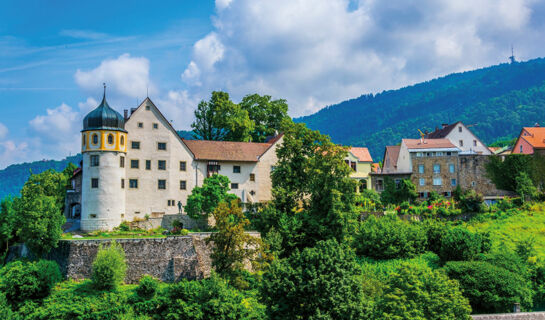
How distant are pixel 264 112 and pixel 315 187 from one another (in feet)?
82.1

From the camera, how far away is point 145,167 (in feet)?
190

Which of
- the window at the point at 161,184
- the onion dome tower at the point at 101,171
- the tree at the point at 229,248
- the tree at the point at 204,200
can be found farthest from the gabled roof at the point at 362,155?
the onion dome tower at the point at 101,171

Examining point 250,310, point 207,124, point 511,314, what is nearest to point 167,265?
point 250,310

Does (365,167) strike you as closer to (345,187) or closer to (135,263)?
(345,187)

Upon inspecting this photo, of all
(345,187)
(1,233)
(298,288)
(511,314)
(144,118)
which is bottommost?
(511,314)

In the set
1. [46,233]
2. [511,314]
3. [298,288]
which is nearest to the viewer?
[298,288]

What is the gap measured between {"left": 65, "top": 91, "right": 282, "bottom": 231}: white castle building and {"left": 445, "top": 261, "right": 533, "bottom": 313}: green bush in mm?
25981

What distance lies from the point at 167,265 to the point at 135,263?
2.58 meters

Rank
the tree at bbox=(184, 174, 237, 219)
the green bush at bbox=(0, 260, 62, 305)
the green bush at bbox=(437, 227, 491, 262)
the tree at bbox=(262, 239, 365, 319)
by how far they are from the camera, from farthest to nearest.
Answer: the tree at bbox=(184, 174, 237, 219) → the green bush at bbox=(437, 227, 491, 262) → the green bush at bbox=(0, 260, 62, 305) → the tree at bbox=(262, 239, 365, 319)

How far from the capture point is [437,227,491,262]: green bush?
154 ft

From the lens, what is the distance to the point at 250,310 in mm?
38250

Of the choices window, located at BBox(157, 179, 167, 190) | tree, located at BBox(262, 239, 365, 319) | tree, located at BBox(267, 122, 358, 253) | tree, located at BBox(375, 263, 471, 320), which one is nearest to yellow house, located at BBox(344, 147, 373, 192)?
tree, located at BBox(267, 122, 358, 253)

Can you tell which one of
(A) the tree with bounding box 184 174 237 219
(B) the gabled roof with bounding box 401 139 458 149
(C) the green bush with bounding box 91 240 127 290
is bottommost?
(C) the green bush with bounding box 91 240 127 290

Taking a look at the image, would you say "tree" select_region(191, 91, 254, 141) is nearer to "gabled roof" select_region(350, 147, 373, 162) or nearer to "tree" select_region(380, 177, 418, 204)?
"gabled roof" select_region(350, 147, 373, 162)
